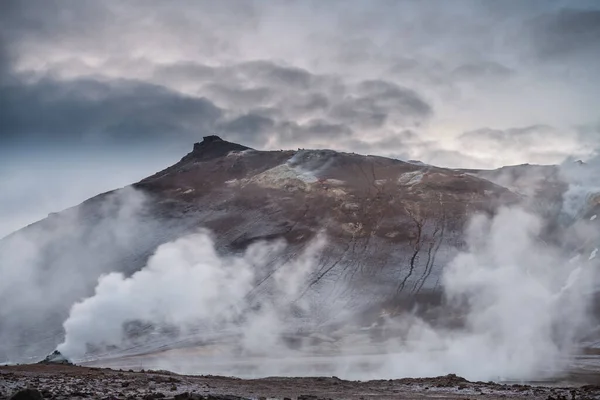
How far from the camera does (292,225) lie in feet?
361

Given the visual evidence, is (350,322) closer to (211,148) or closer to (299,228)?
(299,228)

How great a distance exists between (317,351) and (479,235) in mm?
44436

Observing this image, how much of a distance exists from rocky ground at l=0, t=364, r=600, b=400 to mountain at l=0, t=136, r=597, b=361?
139 ft

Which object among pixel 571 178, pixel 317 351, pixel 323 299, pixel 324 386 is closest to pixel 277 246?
pixel 323 299

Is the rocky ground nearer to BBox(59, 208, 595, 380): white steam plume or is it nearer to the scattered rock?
the scattered rock

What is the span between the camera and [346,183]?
122688 mm

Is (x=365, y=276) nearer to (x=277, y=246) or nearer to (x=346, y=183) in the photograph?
(x=277, y=246)

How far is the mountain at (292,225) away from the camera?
292 ft

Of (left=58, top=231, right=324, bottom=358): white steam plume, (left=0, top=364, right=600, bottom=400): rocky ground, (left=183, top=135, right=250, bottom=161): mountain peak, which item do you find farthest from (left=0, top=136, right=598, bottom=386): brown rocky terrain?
(left=0, top=364, right=600, bottom=400): rocky ground

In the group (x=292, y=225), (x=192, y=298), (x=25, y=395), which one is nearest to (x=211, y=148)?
(x=292, y=225)

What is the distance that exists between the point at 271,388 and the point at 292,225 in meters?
76.2

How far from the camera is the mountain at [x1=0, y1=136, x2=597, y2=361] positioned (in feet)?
292

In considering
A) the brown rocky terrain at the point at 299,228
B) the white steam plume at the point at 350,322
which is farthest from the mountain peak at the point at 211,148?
the white steam plume at the point at 350,322

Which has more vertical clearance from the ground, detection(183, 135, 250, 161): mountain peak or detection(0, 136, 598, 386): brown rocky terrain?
detection(183, 135, 250, 161): mountain peak
